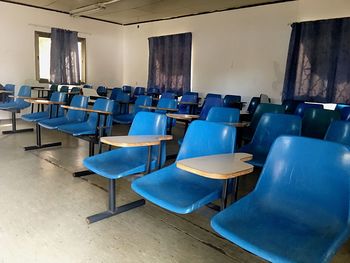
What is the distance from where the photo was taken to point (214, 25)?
23.4 feet

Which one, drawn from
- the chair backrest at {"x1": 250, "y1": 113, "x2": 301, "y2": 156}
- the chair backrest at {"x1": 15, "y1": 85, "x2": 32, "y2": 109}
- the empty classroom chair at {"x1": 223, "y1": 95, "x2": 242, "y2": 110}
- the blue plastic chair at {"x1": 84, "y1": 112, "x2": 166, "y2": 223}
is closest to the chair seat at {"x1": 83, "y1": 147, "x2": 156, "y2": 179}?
the blue plastic chair at {"x1": 84, "y1": 112, "x2": 166, "y2": 223}

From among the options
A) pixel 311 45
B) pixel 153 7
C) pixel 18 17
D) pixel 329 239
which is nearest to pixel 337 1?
pixel 311 45

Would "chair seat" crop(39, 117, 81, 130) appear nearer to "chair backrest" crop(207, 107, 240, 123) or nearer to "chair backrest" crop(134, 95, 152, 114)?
"chair backrest" crop(134, 95, 152, 114)

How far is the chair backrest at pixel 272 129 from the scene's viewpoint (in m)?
2.69

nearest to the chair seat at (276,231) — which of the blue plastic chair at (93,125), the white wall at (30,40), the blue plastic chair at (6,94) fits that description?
the blue plastic chair at (93,125)

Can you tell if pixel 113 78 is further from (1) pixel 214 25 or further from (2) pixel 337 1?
(2) pixel 337 1

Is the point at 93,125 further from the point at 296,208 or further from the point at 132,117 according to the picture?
the point at 296,208

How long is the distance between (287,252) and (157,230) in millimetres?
1240

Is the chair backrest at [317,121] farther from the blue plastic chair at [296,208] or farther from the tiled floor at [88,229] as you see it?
the blue plastic chair at [296,208]

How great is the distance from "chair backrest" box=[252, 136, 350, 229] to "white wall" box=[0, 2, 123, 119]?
7.10 m

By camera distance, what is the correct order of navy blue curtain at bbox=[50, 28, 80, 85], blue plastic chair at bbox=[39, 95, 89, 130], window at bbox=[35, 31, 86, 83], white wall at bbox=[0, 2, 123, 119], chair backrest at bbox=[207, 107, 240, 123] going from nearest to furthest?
1. chair backrest at bbox=[207, 107, 240, 123]
2. blue plastic chair at bbox=[39, 95, 89, 130]
3. white wall at bbox=[0, 2, 123, 119]
4. window at bbox=[35, 31, 86, 83]
5. navy blue curtain at bbox=[50, 28, 80, 85]

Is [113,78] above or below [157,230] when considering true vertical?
above

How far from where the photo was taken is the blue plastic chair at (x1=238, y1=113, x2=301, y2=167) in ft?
8.81

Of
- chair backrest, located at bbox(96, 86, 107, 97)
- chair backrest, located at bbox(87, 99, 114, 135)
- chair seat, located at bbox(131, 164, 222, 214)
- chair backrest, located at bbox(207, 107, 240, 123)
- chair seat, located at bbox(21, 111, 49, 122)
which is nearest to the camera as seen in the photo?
chair seat, located at bbox(131, 164, 222, 214)
